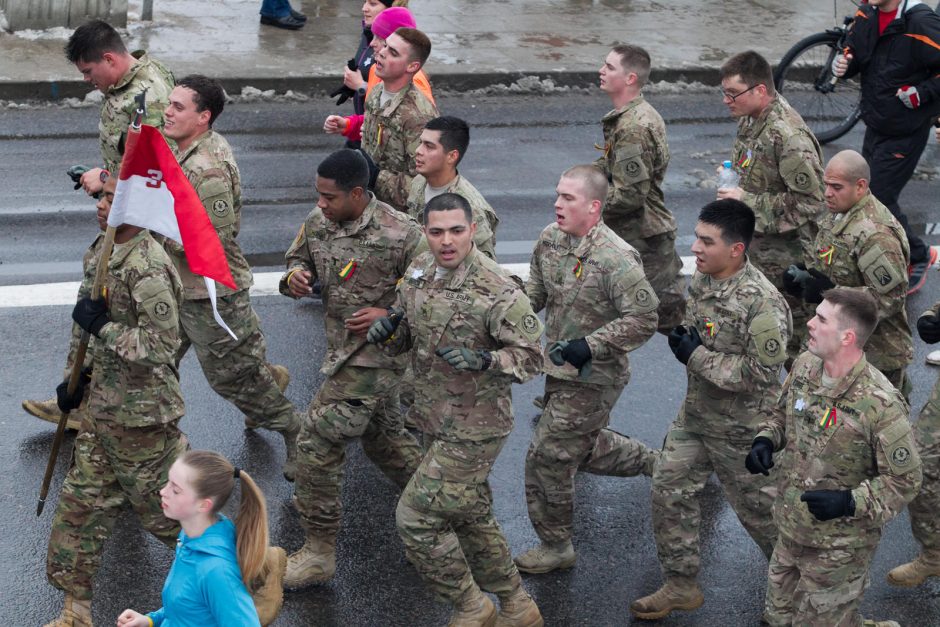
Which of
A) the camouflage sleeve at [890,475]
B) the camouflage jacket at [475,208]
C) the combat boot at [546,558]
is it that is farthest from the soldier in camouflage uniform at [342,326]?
the camouflage sleeve at [890,475]

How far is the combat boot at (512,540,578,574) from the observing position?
22.9 ft

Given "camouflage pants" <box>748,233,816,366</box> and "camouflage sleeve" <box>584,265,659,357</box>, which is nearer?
"camouflage sleeve" <box>584,265,659,357</box>

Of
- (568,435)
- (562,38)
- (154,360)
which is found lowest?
(562,38)

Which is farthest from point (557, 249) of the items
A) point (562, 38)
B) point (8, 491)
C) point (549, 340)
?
point (562, 38)

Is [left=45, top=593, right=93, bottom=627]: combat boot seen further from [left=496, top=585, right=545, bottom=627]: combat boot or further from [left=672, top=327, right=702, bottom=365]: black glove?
[left=672, top=327, right=702, bottom=365]: black glove

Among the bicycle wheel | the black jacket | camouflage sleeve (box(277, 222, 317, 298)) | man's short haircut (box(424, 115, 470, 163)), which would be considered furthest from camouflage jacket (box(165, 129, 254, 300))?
the bicycle wheel

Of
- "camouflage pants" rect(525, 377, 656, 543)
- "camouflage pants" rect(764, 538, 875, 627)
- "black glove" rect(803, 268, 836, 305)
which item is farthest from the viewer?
"black glove" rect(803, 268, 836, 305)

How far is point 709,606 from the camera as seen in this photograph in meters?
6.84

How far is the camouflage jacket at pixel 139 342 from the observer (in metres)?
5.97

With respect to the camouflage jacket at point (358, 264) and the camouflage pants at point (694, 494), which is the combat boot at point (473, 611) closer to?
the camouflage pants at point (694, 494)

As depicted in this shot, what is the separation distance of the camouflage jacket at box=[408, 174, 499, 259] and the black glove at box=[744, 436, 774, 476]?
189 cm

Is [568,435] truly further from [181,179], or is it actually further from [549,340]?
[181,179]

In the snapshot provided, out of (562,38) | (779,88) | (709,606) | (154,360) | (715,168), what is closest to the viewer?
(154,360)

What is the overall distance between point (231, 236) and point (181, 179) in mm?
1498
